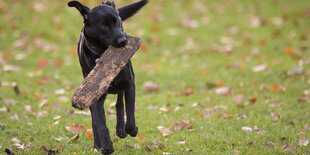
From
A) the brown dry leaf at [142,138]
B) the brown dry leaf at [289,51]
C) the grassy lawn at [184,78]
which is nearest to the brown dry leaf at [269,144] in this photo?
the grassy lawn at [184,78]

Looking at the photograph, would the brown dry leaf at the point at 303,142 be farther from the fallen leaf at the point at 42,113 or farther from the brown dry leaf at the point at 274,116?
the fallen leaf at the point at 42,113

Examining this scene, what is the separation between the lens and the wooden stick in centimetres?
314

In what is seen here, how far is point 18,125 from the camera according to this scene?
15.3 ft

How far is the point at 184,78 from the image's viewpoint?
23.9 ft

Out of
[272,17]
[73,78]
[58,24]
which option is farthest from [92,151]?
[272,17]

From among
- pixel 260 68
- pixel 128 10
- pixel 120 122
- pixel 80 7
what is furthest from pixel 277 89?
pixel 80 7

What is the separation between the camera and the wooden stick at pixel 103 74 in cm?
314

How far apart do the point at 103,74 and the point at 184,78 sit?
4.12m

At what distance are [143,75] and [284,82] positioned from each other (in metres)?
2.68

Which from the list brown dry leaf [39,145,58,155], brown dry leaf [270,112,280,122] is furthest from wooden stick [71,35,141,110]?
brown dry leaf [270,112,280,122]

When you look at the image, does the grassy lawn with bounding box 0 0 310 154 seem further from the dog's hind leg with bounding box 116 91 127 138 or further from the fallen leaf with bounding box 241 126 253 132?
the dog's hind leg with bounding box 116 91 127 138

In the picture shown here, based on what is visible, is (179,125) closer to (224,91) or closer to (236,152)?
(236,152)

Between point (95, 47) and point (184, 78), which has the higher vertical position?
point (95, 47)

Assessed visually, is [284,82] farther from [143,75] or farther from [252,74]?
[143,75]
